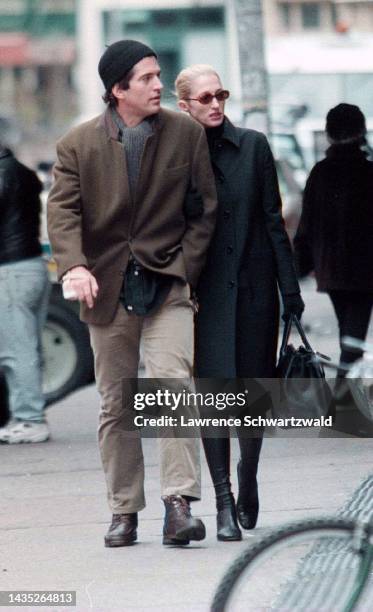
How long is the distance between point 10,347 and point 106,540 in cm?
287

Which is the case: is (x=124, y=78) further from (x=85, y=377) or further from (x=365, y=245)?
(x=85, y=377)

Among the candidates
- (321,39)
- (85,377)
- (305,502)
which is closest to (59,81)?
(321,39)

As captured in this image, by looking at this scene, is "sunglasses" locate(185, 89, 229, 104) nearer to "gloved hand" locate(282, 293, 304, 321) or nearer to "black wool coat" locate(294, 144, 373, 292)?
"gloved hand" locate(282, 293, 304, 321)

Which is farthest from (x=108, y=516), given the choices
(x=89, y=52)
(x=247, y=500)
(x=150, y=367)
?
(x=89, y=52)

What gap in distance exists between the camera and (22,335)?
9.27 meters

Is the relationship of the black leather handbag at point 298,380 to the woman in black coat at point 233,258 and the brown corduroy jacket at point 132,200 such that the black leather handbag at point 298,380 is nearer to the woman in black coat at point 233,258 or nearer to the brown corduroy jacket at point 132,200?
the woman in black coat at point 233,258

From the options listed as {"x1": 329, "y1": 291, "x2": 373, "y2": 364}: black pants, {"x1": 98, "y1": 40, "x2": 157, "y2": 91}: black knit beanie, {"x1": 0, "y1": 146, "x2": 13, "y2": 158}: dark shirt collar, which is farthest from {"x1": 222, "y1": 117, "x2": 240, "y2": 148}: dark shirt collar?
{"x1": 0, "y1": 146, "x2": 13, "y2": 158}: dark shirt collar

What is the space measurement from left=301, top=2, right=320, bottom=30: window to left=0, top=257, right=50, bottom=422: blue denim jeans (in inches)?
1352

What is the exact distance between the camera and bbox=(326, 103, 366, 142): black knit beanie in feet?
29.2

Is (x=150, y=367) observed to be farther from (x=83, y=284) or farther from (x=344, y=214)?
(x=344, y=214)

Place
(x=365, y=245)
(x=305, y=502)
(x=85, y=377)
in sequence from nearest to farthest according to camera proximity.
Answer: (x=305, y=502) → (x=365, y=245) → (x=85, y=377)

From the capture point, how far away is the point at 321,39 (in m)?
32.4

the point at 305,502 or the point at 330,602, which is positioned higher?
the point at 330,602

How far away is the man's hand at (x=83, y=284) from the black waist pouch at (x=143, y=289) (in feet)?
0.65
